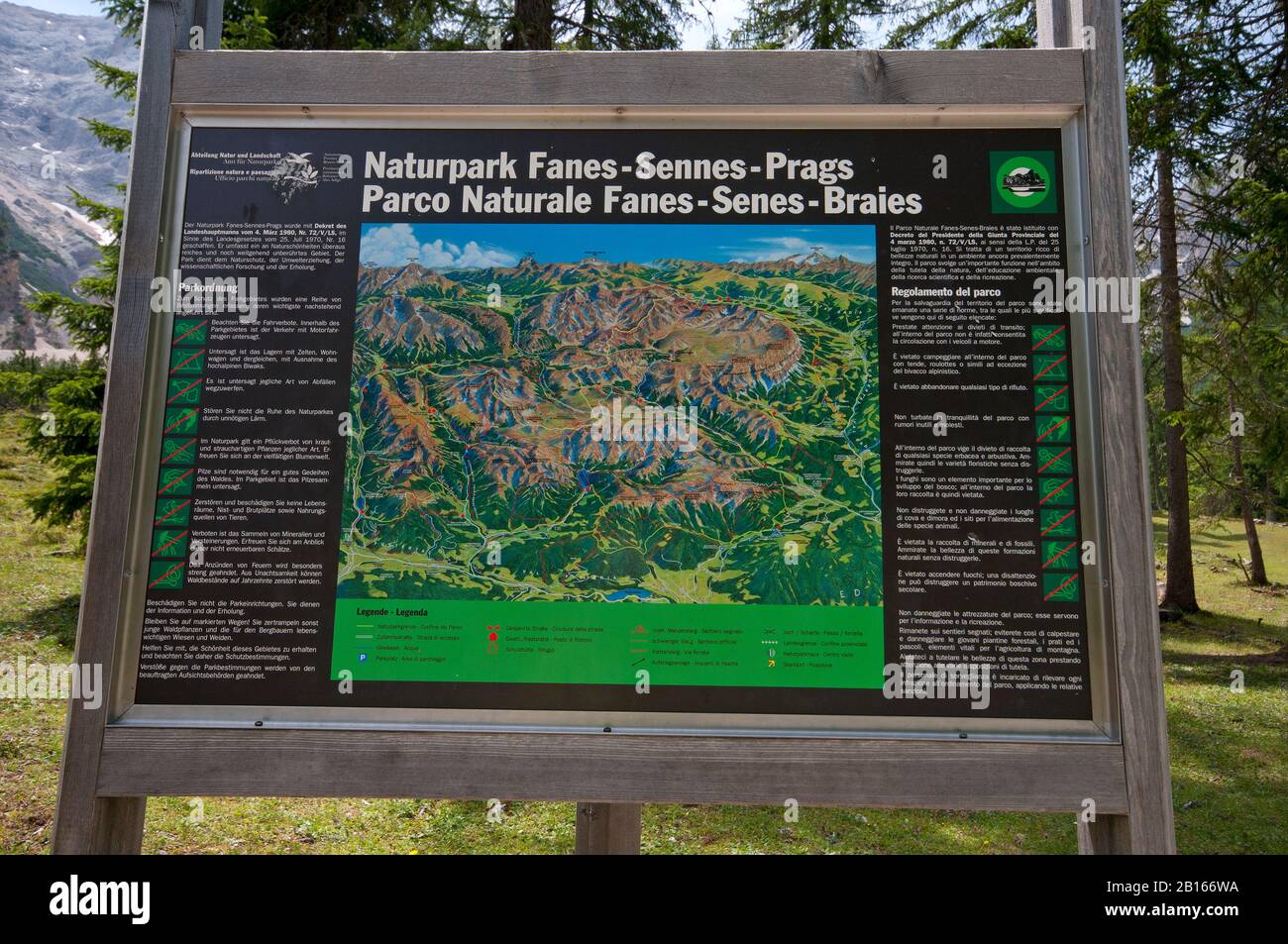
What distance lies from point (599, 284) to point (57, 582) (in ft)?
37.3

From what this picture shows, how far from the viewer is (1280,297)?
947 cm

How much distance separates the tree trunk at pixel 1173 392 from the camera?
1148 cm

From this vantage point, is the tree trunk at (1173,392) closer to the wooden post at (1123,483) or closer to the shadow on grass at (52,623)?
the wooden post at (1123,483)

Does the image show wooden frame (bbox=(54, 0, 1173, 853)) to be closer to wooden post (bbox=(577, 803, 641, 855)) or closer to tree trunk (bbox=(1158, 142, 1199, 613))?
Result: wooden post (bbox=(577, 803, 641, 855))

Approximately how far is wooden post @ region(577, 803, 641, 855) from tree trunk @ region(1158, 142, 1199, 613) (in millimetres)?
11010

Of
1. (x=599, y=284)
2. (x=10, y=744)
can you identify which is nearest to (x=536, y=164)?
(x=599, y=284)

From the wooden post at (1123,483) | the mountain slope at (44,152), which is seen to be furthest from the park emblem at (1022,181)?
the mountain slope at (44,152)

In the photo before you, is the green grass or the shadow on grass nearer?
the green grass

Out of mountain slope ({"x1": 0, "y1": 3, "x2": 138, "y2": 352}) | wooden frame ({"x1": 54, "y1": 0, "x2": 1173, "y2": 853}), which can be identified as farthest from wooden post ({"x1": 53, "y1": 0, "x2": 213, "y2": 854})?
mountain slope ({"x1": 0, "y1": 3, "x2": 138, "y2": 352})

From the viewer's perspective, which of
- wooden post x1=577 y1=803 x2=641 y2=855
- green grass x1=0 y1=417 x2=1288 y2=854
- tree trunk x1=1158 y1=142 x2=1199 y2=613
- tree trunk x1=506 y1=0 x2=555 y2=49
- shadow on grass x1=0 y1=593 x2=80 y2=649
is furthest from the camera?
tree trunk x1=1158 y1=142 x2=1199 y2=613

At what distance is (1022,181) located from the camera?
2.51 metres

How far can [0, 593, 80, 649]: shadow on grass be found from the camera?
8156 mm

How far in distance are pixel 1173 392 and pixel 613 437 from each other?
13430 millimetres

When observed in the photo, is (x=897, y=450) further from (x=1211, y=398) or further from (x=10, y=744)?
(x=1211, y=398)
